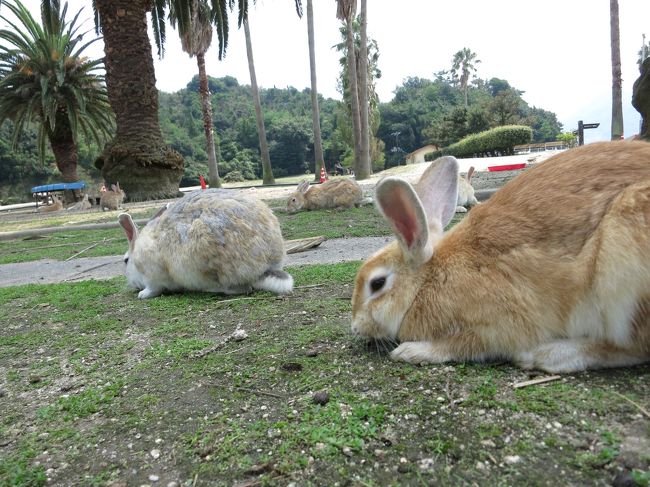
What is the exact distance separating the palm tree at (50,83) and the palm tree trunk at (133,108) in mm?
10348

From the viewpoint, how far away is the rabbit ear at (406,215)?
80.5 inches

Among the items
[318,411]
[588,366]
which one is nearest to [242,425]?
[318,411]

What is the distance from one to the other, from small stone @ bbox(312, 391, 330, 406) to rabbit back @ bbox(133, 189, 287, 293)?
2048 millimetres

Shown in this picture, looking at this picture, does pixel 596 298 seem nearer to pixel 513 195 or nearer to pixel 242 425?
pixel 513 195

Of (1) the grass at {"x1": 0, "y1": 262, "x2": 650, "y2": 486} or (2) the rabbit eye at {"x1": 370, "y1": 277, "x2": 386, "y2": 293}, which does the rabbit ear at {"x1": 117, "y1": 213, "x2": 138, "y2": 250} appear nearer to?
(1) the grass at {"x1": 0, "y1": 262, "x2": 650, "y2": 486}

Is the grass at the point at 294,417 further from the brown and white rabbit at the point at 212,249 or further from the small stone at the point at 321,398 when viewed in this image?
the brown and white rabbit at the point at 212,249

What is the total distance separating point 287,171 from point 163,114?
2416 centimetres

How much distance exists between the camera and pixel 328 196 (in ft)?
36.9

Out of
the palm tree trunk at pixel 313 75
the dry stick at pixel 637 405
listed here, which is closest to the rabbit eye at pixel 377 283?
the dry stick at pixel 637 405

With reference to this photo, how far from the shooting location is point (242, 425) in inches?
67.7

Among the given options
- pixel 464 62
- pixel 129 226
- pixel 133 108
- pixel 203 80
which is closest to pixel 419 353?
pixel 129 226

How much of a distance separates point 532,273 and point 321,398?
1021 millimetres

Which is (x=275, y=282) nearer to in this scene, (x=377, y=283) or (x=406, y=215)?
(x=377, y=283)

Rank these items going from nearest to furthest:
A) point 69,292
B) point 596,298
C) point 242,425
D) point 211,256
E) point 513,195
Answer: point 242,425, point 596,298, point 513,195, point 211,256, point 69,292
